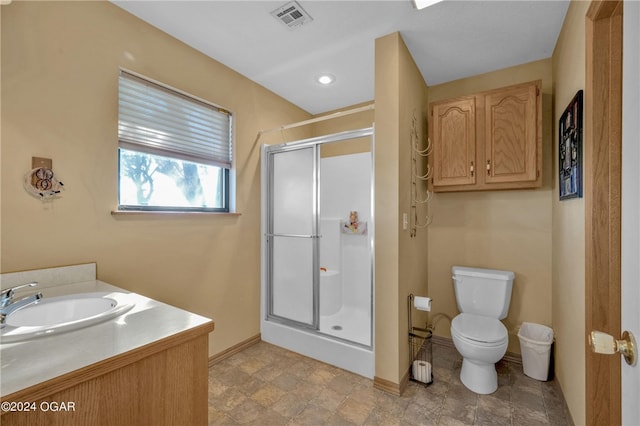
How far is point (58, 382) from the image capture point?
696 mm

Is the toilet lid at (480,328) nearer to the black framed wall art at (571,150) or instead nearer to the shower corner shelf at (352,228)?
the black framed wall art at (571,150)

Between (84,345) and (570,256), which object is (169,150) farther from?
(570,256)

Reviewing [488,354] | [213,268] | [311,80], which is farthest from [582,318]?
[311,80]

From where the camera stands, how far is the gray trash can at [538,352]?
7.00ft

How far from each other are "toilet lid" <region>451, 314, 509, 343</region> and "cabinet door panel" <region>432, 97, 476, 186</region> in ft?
3.65

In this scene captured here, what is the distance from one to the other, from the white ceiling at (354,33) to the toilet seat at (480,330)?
2135 millimetres

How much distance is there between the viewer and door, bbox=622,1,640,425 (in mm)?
643

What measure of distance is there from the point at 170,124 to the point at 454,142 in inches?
90.1

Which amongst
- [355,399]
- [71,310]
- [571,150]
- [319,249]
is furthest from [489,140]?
[71,310]

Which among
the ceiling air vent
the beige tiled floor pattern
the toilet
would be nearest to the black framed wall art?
A: the toilet

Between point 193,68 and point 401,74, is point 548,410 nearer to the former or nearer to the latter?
point 401,74

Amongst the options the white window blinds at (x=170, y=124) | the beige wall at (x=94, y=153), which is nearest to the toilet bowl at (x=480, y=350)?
the beige wall at (x=94, y=153)

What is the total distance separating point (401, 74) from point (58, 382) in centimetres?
234

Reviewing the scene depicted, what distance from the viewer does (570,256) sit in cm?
171
